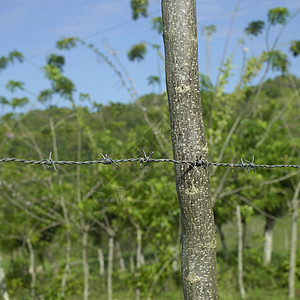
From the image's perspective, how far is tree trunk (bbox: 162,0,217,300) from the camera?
2100 mm

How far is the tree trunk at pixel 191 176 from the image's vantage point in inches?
82.7

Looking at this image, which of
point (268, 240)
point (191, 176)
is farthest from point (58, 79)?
point (268, 240)

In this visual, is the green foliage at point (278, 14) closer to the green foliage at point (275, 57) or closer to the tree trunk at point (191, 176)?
the green foliage at point (275, 57)

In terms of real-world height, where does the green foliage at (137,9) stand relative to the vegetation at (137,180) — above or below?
above

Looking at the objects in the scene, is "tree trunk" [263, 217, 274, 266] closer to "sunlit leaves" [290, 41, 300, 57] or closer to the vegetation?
the vegetation

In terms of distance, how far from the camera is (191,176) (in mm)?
2088

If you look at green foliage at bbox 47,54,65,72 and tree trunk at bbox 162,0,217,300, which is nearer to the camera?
tree trunk at bbox 162,0,217,300

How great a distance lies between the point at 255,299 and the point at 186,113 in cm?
730

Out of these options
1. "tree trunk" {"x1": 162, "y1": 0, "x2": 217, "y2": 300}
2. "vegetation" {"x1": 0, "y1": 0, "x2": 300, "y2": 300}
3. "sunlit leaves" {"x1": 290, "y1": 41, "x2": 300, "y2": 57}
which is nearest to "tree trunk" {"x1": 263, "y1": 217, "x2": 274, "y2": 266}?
"vegetation" {"x1": 0, "y1": 0, "x2": 300, "y2": 300}

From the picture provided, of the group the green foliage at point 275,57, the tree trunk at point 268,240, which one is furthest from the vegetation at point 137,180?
the tree trunk at point 268,240

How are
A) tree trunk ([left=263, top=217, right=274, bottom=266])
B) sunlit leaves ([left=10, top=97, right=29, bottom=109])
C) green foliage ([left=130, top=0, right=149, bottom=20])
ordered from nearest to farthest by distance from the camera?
green foliage ([left=130, top=0, right=149, bottom=20]) → sunlit leaves ([left=10, top=97, right=29, bottom=109]) → tree trunk ([left=263, top=217, right=274, bottom=266])

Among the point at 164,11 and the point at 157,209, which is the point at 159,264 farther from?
the point at 164,11

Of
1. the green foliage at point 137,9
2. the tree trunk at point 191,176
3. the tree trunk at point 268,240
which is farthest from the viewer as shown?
the tree trunk at point 268,240

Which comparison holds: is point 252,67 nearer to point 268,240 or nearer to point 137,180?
point 137,180
